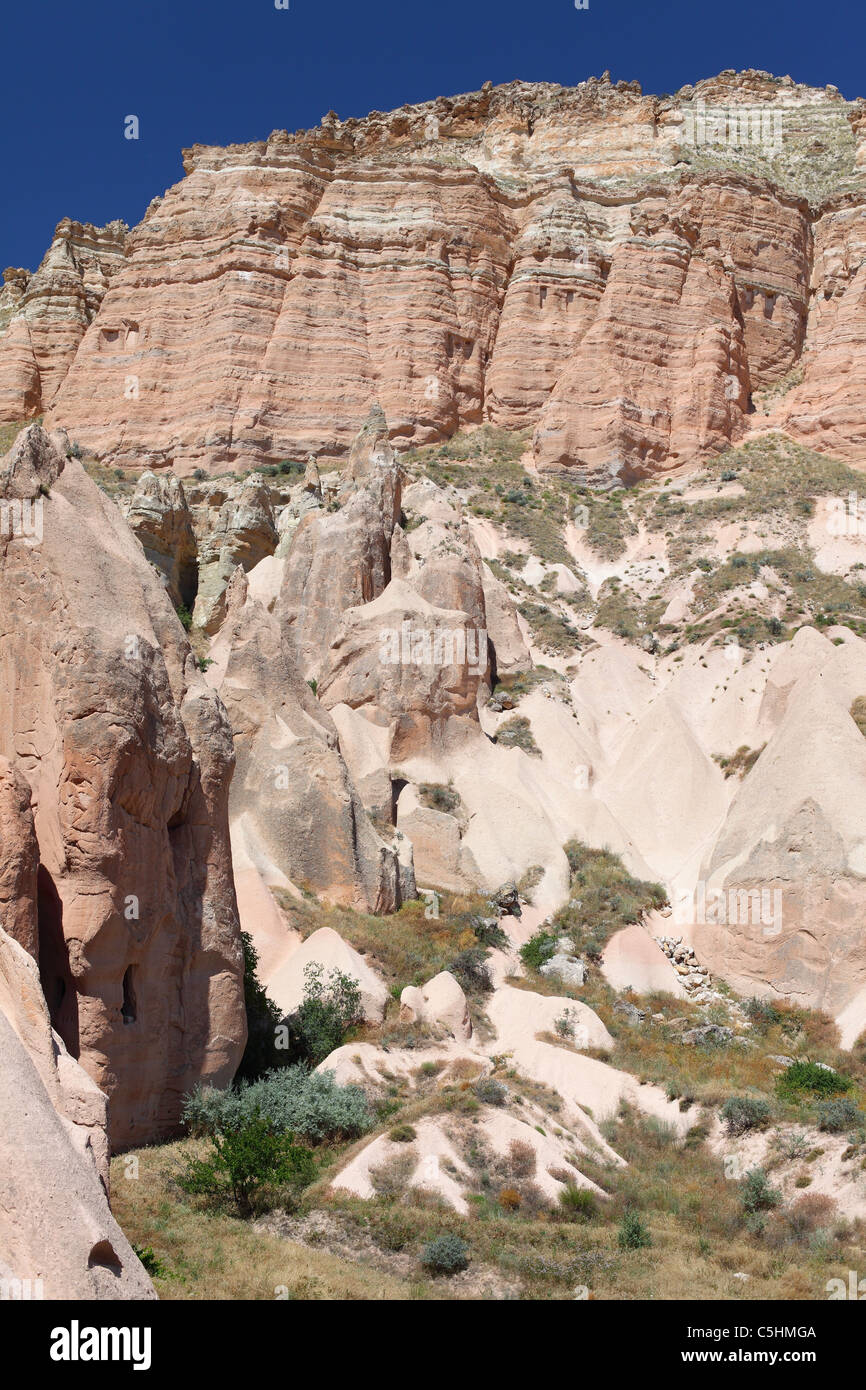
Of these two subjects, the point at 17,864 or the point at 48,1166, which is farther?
the point at 17,864

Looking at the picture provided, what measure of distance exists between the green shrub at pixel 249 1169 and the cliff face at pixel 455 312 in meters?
40.7

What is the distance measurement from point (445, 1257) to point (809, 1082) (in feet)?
35.2

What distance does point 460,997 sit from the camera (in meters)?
22.5

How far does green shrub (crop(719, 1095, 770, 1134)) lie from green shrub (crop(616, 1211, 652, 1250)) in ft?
14.7

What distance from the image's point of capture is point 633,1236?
47.2 ft

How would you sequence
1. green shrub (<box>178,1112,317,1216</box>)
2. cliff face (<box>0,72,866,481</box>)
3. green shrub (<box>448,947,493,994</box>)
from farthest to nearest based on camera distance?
cliff face (<box>0,72,866,481</box>)
green shrub (<box>448,947,493,994</box>)
green shrub (<box>178,1112,317,1216</box>)

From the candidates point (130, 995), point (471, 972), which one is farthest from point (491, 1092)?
point (471, 972)

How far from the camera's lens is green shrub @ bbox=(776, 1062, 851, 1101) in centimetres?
2097

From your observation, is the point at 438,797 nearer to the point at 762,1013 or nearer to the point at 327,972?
the point at 762,1013

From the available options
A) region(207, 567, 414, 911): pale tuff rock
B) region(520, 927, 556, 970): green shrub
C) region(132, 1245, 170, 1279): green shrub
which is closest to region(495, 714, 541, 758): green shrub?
region(207, 567, 414, 911): pale tuff rock

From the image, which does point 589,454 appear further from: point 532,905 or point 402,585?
point 532,905

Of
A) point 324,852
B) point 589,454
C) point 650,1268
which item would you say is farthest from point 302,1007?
point 589,454

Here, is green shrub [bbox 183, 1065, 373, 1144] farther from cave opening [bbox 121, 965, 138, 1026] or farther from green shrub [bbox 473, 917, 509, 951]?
green shrub [bbox 473, 917, 509, 951]
